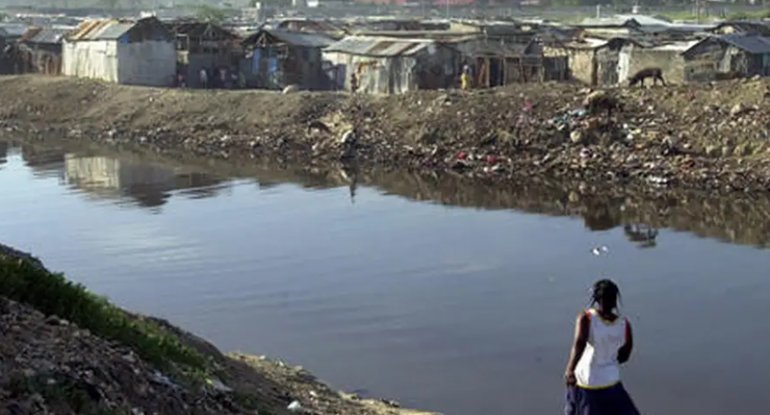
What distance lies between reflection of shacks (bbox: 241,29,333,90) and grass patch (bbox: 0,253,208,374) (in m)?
38.2

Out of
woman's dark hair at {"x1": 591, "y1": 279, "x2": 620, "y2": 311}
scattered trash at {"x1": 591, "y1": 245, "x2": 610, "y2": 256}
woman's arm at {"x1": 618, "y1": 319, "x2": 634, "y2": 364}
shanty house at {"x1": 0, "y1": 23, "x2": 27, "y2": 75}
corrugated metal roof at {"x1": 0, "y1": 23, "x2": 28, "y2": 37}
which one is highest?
woman's dark hair at {"x1": 591, "y1": 279, "x2": 620, "y2": 311}

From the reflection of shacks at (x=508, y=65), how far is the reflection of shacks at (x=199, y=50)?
35.7ft

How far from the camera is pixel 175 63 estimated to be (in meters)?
48.6

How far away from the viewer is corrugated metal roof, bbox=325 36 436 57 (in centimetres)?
4238

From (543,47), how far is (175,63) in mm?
15237

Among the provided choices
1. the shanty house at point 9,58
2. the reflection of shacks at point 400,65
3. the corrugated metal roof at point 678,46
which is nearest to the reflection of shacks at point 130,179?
the reflection of shacks at point 400,65

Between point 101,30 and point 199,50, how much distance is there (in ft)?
14.1

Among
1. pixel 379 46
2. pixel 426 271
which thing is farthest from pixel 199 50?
pixel 426 271

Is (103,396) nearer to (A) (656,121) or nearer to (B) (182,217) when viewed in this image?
(B) (182,217)

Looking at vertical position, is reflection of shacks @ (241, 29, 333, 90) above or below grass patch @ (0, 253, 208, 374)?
below

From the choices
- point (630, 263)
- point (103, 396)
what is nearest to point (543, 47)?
point (630, 263)

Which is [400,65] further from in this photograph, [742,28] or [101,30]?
[742,28]

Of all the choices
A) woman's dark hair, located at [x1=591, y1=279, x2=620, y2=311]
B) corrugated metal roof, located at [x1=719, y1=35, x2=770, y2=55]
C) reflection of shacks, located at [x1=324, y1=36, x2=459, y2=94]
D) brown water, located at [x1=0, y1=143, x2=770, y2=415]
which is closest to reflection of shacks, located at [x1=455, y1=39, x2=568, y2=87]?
reflection of shacks, located at [x1=324, y1=36, x2=459, y2=94]

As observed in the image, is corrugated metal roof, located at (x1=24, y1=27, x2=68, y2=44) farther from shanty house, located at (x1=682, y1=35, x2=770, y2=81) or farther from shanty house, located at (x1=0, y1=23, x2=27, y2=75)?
shanty house, located at (x1=682, y1=35, x2=770, y2=81)
